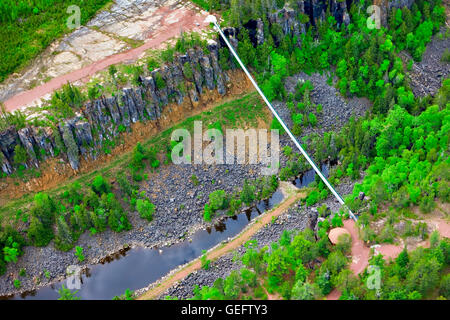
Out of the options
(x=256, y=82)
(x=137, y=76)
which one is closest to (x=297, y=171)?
(x=256, y=82)

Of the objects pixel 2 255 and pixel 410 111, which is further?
pixel 410 111

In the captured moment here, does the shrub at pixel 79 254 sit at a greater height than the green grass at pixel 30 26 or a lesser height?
lesser

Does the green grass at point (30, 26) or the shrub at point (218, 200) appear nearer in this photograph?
the shrub at point (218, 200)

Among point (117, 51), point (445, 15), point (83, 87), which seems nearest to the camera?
point (83, 87)

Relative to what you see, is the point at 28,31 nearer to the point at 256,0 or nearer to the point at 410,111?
the point at 256,0

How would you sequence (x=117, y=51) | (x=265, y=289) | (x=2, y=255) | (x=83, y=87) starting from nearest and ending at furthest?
(x=265, y=289), (x=2, y=255), (x=83, y=87), (x=117, y=51)

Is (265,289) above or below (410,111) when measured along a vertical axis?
below

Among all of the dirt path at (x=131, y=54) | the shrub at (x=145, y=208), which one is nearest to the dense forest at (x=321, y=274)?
the shrub at (x=145, y=208)

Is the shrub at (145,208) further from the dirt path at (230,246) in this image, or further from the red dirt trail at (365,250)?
the red dirt trail at (365,250)
